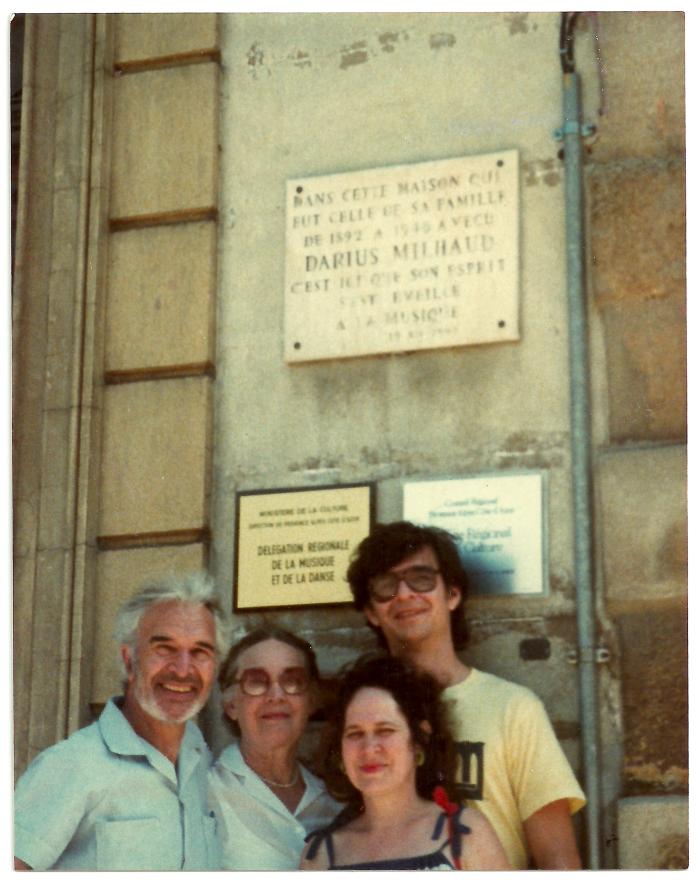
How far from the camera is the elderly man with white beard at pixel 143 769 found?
7051 millimetres

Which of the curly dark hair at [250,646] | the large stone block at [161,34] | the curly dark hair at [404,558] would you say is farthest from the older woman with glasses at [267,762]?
the large stone block at [161,34]

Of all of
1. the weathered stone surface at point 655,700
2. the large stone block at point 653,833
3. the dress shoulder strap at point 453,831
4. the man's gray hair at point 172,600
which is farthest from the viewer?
the man's gray hair at point 172,600

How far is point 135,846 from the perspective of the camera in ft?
23.2

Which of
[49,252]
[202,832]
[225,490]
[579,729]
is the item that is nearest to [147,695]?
[202,832]

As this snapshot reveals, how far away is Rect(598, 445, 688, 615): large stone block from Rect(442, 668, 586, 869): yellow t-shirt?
0.65 meters

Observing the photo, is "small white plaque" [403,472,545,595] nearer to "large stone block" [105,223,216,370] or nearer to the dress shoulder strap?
the dress shoulder strap

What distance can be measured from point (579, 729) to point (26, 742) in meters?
2.18

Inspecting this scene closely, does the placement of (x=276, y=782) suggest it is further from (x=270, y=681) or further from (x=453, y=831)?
(x=453, y=831)

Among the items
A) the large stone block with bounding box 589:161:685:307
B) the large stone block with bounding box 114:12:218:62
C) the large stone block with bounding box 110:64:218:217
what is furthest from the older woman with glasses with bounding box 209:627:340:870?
the large stone block with bounding box 114:12:218:62

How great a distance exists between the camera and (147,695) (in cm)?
733

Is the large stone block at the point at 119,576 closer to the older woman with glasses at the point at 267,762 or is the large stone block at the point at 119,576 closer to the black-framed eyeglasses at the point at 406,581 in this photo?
the older woman with glasses at the point at 267,762

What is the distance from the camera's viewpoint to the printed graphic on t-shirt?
704cm

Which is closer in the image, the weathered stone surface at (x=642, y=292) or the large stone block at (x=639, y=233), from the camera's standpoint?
the weathered stone surface at (x=642, y=292)

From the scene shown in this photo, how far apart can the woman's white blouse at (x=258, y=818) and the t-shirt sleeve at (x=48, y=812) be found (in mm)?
514
